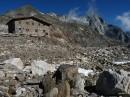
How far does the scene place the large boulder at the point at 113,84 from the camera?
27031mm

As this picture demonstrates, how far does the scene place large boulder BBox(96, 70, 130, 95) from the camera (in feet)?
88.7

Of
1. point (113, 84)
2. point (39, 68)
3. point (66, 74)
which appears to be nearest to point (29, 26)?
point (39, 68)

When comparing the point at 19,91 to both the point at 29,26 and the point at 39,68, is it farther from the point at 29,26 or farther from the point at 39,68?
the point at 29,26

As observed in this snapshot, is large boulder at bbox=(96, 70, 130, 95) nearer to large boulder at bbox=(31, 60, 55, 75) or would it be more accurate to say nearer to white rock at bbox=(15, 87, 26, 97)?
white rock at bbox=(15, 87, 26, 97)

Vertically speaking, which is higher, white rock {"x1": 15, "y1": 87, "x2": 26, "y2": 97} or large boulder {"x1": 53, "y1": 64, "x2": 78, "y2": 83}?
→ large boulder {"x1": 53, "y1": 64, "x2": 78, "y2": 83}

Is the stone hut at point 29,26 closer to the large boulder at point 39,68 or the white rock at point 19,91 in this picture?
the large boulder at point 39,68

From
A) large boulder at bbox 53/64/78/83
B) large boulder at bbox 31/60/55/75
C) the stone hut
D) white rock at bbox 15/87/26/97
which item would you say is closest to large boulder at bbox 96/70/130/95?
large boulder at bbox 53/64/78/83

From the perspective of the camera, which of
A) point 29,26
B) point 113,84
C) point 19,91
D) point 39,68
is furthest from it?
point 29,26

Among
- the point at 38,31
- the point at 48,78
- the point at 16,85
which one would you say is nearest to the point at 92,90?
the point at 48,78

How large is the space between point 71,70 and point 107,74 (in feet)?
8.92

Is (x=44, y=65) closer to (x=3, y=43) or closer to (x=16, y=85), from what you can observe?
(x=16, y=85)

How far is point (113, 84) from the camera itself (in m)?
27.4

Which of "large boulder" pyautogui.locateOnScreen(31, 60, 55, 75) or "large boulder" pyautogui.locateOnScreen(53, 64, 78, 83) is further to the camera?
"large boulder" pyautogui.locateOnScreen(31, 60, 55, 75)

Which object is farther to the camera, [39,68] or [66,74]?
[39,68]
